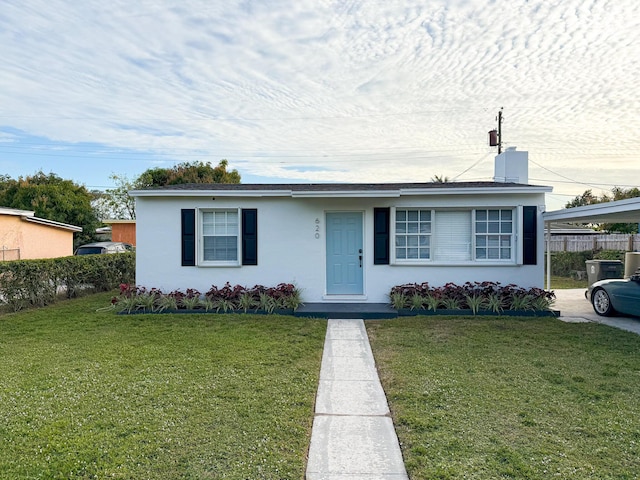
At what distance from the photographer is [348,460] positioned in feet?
10.8

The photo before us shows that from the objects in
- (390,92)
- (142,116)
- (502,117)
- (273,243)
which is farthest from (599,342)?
(502,117)

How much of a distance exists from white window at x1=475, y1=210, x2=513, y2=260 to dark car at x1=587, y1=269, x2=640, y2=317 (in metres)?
1.90

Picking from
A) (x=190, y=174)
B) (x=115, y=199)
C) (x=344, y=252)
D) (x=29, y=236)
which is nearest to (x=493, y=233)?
(x=344, y=252)

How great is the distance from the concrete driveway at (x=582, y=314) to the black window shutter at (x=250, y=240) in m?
6.56

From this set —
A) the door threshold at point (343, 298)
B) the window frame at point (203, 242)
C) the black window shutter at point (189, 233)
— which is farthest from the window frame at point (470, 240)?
the black window shutter at point (189, 233)

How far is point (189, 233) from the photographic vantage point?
9.91m

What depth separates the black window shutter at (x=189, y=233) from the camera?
Result: 991cm

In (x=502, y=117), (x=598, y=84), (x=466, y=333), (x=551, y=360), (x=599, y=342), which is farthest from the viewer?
(x=502, y=117)

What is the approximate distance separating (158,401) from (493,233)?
8.06 metres

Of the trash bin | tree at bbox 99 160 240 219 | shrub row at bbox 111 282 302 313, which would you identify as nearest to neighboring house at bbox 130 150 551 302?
shrub row at bbox 111 282 302 313

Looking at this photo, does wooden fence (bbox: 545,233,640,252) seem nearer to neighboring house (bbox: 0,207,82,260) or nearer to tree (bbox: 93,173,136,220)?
A: neighboring house (bbox: 0,207,82,260)

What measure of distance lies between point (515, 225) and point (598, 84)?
4642mm

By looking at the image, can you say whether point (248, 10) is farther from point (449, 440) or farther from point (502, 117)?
point (502, 117)

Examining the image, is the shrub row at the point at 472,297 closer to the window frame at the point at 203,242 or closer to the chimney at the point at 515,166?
the chimney at the point at 515,166
